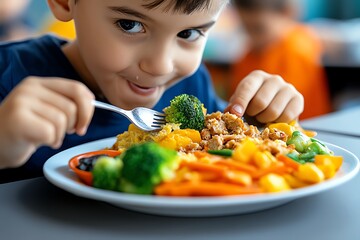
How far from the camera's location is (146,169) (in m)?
0.79

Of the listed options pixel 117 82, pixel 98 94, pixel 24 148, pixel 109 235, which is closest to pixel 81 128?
pixel 24 148

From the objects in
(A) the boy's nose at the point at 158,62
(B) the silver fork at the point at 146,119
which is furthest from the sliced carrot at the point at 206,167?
(A) the boy's nose at the point at 158,62

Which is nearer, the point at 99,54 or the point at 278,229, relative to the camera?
the point at 278,229

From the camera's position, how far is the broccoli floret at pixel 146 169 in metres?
0.79

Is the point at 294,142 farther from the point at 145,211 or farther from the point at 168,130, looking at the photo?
the point at 145,211

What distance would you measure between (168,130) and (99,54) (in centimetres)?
29

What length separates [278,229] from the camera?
2.66 feet

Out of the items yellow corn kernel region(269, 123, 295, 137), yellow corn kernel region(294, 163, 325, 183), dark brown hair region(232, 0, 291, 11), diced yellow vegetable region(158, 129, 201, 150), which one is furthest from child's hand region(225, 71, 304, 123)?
dark brown hair region(232, 0, 291, 11)

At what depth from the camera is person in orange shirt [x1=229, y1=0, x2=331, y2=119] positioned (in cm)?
328

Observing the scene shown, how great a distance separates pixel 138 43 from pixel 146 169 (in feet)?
1.63

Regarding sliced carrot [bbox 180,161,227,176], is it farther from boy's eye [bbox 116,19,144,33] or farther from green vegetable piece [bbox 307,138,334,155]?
boy's eye [bbox 116,19,144,33]

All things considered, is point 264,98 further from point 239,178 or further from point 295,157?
point 239,178

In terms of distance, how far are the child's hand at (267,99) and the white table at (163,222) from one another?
1.29 ft

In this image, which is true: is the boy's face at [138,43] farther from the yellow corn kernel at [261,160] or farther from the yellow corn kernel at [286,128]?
the yellow corn kernel at [261,160]
